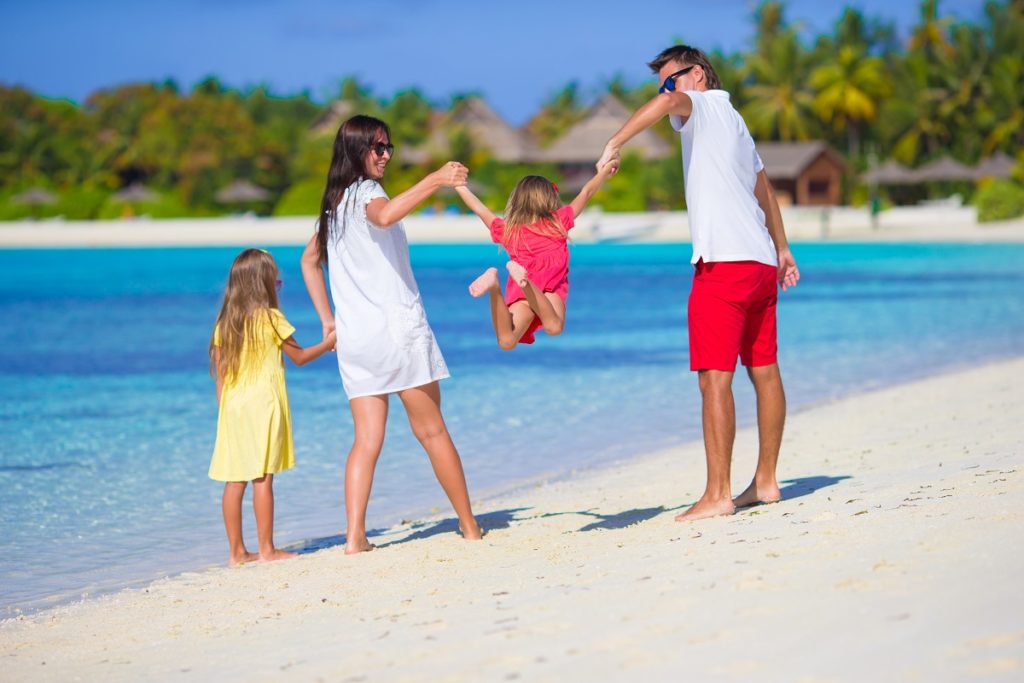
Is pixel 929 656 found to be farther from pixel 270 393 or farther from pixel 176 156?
pixel 176 156

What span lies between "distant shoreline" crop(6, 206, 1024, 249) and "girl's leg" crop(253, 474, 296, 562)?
46842mm

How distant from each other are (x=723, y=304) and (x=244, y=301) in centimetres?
220

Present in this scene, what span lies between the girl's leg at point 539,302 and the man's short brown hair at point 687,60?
1001 millimetres

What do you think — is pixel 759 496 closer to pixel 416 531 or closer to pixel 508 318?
pixel 508 318

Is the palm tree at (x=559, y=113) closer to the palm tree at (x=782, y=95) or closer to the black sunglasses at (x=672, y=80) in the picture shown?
the palm tree at (x=782, y=95)

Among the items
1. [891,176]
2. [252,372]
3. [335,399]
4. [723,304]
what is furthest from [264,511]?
[891,176]

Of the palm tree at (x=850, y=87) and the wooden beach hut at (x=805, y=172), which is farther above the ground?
the palm tree at (x=850, y=87)

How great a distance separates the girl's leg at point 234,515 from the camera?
604cm

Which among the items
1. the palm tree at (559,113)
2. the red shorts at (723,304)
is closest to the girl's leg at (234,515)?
the red shorts at (723,304)

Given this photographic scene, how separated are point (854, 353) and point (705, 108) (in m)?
11.8

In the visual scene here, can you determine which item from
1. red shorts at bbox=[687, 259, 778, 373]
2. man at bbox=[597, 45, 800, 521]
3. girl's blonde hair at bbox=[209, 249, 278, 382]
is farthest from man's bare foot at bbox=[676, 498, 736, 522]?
girl's blonde hair at bbox=[209, 249, 278, 382]

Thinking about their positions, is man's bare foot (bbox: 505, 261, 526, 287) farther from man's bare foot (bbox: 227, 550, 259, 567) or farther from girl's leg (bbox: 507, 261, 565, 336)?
man's bare foot (bbox: 227, 550, 259, 567)

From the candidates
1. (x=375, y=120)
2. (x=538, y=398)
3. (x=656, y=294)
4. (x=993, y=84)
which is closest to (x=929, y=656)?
(x=375, y=120)

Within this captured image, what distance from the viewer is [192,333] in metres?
23.0
